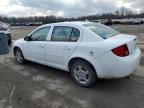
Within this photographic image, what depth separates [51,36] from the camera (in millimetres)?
5855

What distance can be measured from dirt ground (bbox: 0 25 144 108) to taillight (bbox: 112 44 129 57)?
91 cm

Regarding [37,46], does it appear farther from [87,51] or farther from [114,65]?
[114,65]

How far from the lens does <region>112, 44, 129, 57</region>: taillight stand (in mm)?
4371

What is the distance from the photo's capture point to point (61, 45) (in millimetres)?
5359

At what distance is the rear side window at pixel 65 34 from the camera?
203 inches

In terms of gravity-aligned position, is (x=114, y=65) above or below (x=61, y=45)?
below

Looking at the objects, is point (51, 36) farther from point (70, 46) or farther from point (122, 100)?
point (122, 100)

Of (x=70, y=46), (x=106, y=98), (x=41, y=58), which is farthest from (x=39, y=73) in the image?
(x=106, y=98)

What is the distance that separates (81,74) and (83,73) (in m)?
0.08

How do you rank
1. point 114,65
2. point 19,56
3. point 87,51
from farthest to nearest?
point 19,56
point 87,51
point 114,65

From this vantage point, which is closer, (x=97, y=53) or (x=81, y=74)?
(x=97, y=53)

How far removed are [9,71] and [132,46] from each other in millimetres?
3993

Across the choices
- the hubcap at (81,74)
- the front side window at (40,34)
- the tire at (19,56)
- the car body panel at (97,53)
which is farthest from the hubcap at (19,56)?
the hubcap at (81,74)

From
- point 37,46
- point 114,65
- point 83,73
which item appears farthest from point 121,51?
point 37,46
